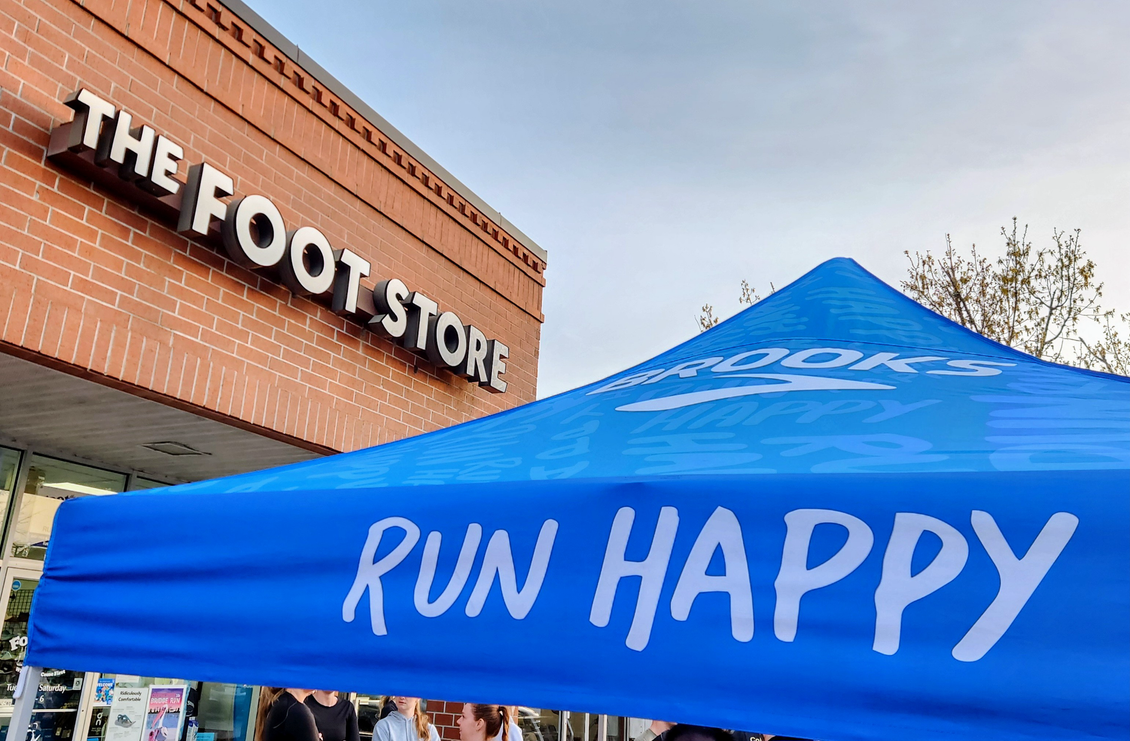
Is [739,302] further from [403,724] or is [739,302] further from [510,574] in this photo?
[510,574]

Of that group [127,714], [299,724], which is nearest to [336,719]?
[299,724]

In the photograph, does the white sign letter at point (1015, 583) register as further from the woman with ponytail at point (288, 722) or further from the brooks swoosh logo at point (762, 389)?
the woman with ponytail at point (288, 722)

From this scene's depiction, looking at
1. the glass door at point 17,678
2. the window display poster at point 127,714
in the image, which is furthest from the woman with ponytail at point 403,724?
the window display poster at point 127,714

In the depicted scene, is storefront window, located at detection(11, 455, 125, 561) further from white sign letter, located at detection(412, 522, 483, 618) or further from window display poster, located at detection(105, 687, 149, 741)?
white sign letter, located at detection(412, 522, 483, 618)

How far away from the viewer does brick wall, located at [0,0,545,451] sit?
5227 mm

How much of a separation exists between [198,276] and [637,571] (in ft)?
17.6

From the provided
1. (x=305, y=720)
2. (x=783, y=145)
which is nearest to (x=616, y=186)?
(x=783, y=145)

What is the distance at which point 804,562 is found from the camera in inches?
65.0

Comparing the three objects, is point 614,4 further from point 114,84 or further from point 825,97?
point 114,84

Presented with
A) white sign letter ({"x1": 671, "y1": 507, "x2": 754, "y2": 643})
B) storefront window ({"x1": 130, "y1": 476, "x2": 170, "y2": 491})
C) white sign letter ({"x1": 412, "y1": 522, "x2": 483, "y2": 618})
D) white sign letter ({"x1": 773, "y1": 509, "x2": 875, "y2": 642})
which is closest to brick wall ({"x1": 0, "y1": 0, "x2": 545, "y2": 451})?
storefront window ({"x1": 130, "y1": 476, "x2": 170, "y2": 491})

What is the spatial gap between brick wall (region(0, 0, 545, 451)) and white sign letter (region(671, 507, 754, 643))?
4665mm

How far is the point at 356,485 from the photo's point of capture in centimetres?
215

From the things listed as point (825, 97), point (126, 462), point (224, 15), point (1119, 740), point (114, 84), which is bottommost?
point (1119, 740)

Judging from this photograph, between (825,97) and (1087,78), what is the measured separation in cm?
314
